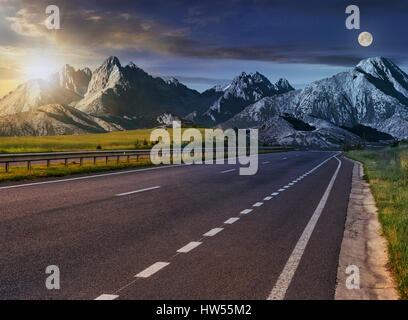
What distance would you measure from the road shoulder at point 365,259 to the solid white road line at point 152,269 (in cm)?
218

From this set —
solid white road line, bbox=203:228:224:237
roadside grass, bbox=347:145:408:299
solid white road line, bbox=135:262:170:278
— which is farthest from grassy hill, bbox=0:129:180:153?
solid white road line, bbox=135:262:170:278

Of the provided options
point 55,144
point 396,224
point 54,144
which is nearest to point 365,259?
point 396,224

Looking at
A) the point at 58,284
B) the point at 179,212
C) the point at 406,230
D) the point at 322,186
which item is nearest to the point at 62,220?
the point at 179,212

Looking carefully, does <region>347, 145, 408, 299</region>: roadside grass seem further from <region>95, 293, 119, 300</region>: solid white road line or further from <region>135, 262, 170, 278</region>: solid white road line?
<region>95, 293, 119, 300</region>: solid white road line

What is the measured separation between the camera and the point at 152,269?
19.0 feet

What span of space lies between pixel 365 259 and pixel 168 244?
299 cm

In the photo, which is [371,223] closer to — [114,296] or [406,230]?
[406,230]

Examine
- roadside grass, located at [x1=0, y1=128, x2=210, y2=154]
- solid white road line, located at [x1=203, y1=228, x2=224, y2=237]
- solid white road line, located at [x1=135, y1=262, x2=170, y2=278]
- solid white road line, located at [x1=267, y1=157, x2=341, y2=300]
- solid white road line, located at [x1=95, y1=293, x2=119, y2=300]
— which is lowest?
solid white road line, located at [x1=267, y1=157, x2=341, y2=300]

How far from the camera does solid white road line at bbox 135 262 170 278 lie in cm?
554

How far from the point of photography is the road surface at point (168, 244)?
5.12 m

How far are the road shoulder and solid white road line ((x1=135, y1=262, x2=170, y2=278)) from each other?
2182 mm

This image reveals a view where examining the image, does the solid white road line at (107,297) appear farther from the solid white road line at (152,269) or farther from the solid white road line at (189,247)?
the solid white road line at (189,247)

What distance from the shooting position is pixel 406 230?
817cm

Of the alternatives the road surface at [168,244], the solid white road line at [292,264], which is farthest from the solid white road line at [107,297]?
the solid white road line at [292,264]
